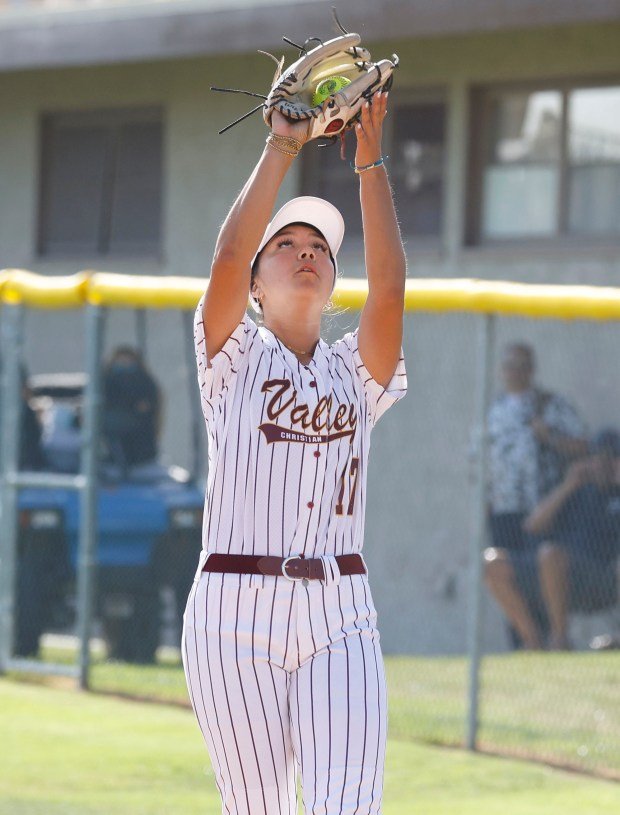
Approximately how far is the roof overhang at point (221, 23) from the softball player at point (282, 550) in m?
7.76

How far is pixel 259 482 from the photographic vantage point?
371 centimetres

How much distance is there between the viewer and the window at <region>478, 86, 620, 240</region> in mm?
11984

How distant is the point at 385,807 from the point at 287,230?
3109mm

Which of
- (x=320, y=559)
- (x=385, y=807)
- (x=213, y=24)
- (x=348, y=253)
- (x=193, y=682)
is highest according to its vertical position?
(x=213, y=24)

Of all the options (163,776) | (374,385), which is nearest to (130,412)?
(163,776)

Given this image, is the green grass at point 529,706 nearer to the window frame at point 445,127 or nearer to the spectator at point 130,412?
the spectator at point 130,412

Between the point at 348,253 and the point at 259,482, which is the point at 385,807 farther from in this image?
the point at 348,253

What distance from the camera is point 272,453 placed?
3.71m

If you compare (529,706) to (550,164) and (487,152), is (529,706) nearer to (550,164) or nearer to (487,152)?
(550,164)

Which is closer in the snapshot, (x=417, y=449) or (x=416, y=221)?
(x=417, y=449)

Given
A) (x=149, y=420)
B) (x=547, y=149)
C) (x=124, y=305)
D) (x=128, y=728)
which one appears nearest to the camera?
(x=128, y=728)

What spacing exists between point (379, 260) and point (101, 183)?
11108 mm

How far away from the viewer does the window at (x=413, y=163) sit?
41.7 ft

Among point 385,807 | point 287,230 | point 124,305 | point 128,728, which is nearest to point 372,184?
point 287,230
